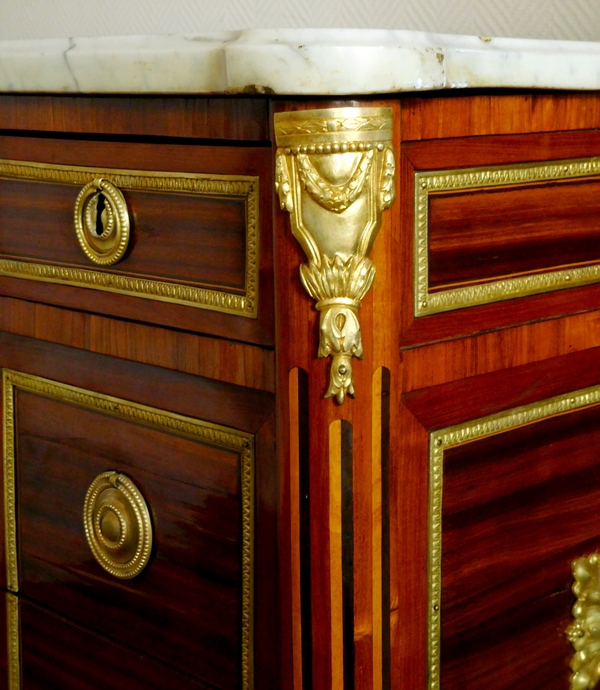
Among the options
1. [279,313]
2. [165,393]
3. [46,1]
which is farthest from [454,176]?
[46,1]

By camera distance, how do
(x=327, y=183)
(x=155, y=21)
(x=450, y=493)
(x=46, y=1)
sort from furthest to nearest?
(x=46, y=1) < (x=155, y=21) < (x=450, y=493) < (x=327, y=183)

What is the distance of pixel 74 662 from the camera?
0.77 m

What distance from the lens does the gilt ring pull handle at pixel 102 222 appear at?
64 centimetres

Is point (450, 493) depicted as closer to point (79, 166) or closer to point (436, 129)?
point (436, 129)

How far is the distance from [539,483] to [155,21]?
0.91m

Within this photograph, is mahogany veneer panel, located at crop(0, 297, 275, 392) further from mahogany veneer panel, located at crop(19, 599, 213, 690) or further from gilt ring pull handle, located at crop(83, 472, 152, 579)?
mahogany veneer panel, located at crop(19, 599, 213, 690)

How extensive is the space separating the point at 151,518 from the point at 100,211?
0.21 meters

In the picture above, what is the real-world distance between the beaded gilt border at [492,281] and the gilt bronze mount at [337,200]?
45 millimetres

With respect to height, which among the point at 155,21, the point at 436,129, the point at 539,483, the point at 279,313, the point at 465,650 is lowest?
the point at 465,650

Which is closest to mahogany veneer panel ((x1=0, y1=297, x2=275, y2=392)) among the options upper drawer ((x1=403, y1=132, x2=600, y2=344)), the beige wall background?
upper drawer ((x1=403, y1=132, x2=600, y2=344))

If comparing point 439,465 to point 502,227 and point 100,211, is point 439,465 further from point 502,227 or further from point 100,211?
point 100,211

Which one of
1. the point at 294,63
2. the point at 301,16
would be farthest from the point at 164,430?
the point at 301,16

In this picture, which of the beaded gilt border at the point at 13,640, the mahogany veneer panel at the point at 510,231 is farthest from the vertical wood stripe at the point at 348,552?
the beaded gilt border at the point at 13,640

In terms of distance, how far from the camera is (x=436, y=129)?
57 centimetres
